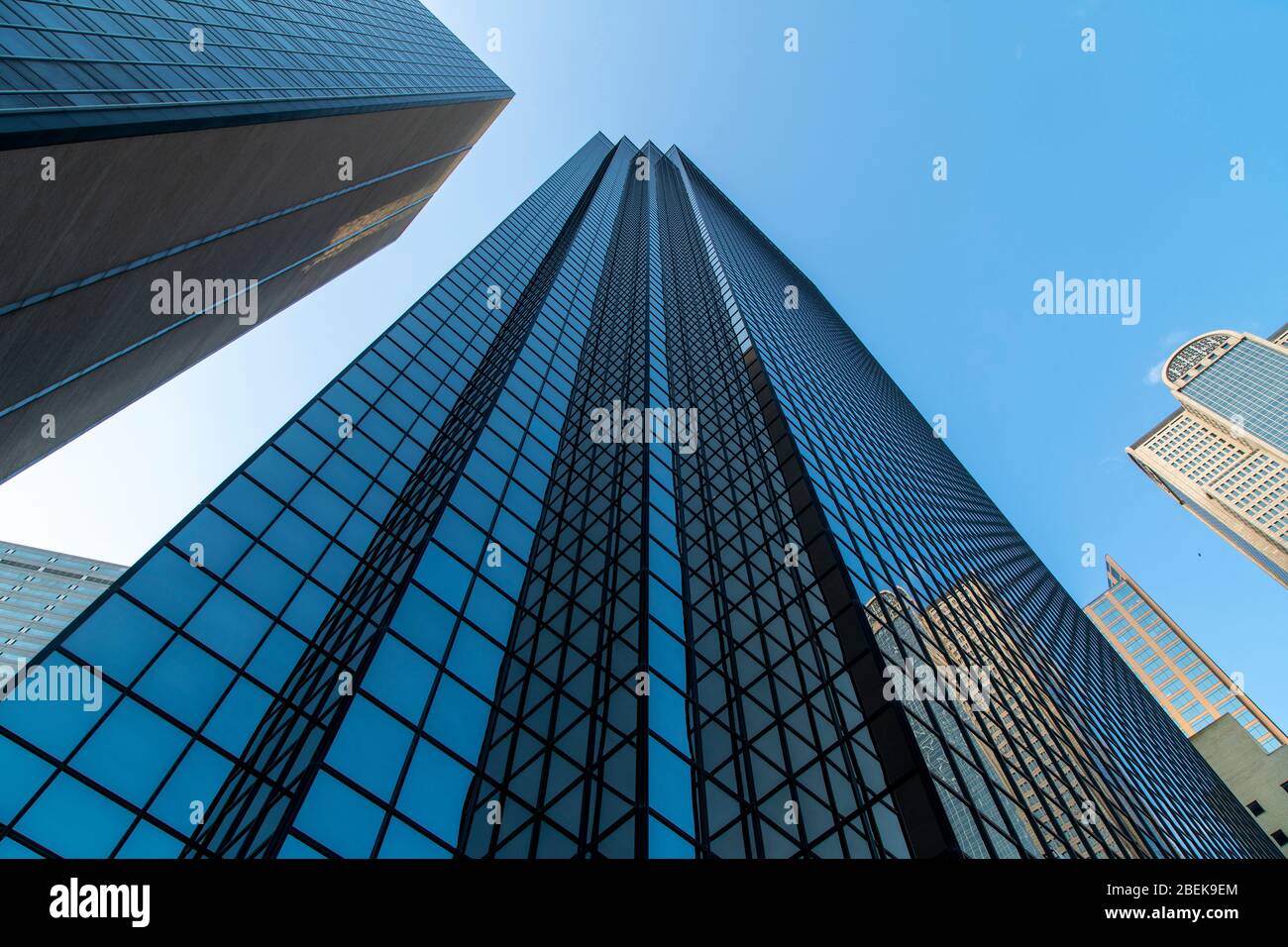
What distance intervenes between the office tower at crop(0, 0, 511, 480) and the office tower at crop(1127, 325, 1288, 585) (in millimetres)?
151275

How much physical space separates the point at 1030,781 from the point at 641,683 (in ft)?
39.5

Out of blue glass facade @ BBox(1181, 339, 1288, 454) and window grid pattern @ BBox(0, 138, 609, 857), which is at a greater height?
blue glass facade @ BBox(1181, 339, 1288, 454)

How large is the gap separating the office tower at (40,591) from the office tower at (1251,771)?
11085cm

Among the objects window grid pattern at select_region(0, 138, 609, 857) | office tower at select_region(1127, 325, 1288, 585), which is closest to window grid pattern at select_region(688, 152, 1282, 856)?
window grid pattern at select_region(0, 138, 609, 857)

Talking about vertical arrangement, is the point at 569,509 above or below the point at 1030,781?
above

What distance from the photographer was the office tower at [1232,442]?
12756 centimetres

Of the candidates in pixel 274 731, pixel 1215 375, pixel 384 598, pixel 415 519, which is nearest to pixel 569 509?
pixel 415 519

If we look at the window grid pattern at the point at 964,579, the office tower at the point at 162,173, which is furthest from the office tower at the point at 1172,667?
the office tower at the point at 162,173

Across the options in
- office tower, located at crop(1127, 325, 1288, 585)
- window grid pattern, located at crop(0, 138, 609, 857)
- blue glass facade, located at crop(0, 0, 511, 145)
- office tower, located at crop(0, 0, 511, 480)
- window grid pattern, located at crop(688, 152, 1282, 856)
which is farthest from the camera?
office tower, located at crop(1127, 325, 1288, 585)

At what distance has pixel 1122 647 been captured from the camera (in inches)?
4599

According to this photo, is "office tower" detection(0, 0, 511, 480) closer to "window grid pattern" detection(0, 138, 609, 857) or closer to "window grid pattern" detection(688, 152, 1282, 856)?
"window grid pattern" detection(0, 138, 609, 857)

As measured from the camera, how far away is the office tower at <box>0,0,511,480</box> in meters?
19.4
